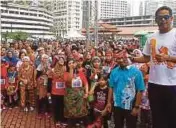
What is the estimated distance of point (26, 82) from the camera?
9.06m

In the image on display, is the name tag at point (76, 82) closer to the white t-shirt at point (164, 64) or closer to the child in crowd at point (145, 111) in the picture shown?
the child in crowd at point (145, 111)

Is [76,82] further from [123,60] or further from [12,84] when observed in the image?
[12,84]

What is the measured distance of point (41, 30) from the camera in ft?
466

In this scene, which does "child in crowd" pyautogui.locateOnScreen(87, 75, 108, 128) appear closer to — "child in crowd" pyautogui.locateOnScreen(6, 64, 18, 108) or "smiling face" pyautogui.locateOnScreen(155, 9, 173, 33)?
"smiling face" pyautogui.locateOnScreen(155, 9, 173, 33)

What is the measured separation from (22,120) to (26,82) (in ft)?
4.21

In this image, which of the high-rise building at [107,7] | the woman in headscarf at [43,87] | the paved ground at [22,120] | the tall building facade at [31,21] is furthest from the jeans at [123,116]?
the tall building facade at [31,21]

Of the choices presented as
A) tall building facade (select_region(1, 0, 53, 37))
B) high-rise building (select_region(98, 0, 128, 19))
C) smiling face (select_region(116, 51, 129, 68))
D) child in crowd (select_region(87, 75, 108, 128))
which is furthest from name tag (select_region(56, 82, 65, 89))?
tall building facade (select_region(1, 0, 53, 37))

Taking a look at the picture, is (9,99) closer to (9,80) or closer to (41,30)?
(9,80)

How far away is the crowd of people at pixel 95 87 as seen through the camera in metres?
3.88

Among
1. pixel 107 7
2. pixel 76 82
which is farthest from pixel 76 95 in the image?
pixel 107 7

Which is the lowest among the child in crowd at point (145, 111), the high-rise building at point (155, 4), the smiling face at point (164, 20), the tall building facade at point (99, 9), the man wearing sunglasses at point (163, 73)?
the child in crowd at point (145, 111)

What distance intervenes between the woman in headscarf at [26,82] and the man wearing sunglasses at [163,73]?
5.51 meters

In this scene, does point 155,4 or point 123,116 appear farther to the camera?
point 155,4

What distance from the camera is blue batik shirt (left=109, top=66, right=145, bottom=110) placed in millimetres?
4844
